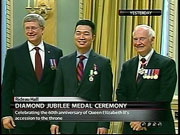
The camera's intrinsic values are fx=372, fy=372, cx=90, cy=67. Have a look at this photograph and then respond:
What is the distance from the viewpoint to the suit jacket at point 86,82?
1.73 m

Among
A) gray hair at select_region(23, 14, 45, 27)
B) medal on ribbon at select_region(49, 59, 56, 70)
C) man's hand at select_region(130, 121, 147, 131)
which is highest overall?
gray hair at select_region(23, 14, 45, 27)

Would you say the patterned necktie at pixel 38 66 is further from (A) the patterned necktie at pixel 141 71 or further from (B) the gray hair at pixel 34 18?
(A) the patterned necktie at pixel 141 71

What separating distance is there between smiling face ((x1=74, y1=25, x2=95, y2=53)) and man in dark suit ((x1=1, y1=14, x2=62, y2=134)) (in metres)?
0.10

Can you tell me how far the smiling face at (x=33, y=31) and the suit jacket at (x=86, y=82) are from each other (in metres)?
0.16

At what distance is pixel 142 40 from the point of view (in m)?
1.78

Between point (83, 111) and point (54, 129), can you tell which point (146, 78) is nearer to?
point (83, 111)

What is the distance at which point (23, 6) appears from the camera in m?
1.77

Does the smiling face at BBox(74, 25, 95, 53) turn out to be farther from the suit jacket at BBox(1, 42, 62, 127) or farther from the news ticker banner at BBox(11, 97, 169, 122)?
the news ticker banner at BBox(11, 97, 169, 122)

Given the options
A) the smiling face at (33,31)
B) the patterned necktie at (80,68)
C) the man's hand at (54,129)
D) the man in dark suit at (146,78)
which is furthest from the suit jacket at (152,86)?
the smiling face at (33,31)

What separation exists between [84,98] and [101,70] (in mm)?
162

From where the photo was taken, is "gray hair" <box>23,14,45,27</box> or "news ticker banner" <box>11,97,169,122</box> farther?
"gray hair" <box>23,14,45,27</box>

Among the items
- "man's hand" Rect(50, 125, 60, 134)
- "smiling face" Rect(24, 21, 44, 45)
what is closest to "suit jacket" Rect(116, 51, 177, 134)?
"man's hand" Rect(50, 125, 60, 134)

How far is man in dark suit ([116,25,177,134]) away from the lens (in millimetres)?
1725

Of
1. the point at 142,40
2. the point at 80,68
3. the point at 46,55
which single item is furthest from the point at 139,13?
the point at 46,55
